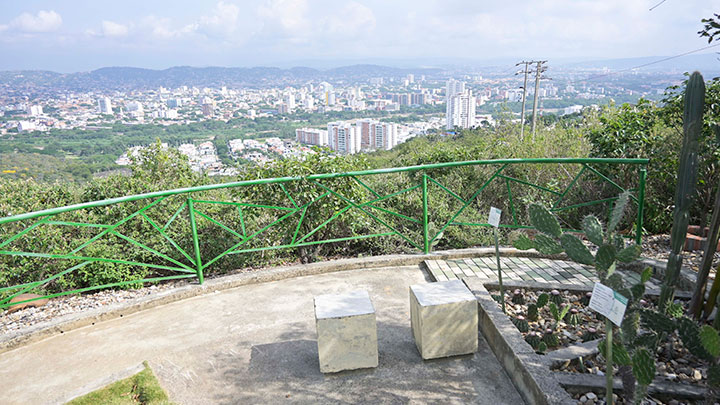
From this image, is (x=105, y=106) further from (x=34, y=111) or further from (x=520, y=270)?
(x=520, y=270)

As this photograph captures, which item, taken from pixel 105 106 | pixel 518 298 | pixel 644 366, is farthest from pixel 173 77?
pixel 644 366

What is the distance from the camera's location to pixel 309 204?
205 inches

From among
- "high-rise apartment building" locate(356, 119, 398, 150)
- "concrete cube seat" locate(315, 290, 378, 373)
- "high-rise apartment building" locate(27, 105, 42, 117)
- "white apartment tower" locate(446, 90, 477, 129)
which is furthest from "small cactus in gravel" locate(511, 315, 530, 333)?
"high-rise apartment building" locate(27, 105, 42, 117)

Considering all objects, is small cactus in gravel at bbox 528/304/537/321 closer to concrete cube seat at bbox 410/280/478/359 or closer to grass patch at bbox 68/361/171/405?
concrete cube seat at bbox 410/280/478/359

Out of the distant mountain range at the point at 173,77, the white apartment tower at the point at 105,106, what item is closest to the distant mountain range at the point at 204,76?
the distant mountain range at the point at 173,77

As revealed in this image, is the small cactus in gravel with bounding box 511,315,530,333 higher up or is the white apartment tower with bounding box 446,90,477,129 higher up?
the small cactus in gravel with bounding box 511,315,530,333

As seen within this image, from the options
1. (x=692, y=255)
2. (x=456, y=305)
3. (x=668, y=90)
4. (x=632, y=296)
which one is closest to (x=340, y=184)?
(x=456, y=305)

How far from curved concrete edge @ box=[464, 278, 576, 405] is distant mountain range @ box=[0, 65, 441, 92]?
333 feet

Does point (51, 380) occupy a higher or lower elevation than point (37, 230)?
lower

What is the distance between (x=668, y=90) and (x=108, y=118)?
228 feet

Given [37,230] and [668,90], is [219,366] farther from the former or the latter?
[668,90]

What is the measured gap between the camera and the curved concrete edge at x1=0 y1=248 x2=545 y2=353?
12.7 ft

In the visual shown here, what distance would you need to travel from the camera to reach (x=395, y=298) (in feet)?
14.5

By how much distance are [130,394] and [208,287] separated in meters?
1.63
